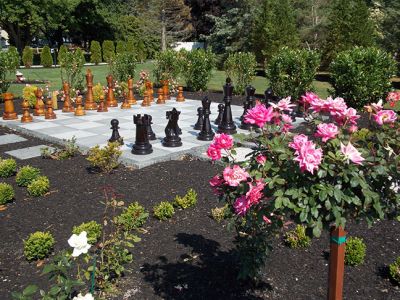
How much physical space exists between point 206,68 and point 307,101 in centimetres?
1250

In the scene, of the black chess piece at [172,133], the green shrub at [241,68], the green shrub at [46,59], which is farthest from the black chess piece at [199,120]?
the green shrub at [46,59]

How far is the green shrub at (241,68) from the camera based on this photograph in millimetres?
13602

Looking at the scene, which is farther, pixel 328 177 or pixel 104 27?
pixel 104 27

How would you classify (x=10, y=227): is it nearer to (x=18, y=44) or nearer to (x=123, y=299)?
(x=123, y=299)

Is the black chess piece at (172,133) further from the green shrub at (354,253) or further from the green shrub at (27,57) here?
the green shrub at (27,57)

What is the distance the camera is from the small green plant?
5.67 m

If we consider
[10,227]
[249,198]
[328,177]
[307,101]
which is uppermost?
[307,101]

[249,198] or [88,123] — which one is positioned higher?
[249,198]

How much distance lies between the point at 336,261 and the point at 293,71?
31.7 feet

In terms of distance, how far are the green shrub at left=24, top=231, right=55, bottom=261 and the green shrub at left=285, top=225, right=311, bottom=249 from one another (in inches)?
86.7

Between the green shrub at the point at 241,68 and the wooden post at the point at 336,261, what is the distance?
1165 centimetres

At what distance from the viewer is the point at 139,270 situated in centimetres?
342

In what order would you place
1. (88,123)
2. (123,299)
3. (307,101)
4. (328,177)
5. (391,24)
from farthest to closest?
(391,24), (88,123), (123,299), (307,101), (328,177)

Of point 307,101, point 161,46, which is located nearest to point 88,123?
point 307,101
